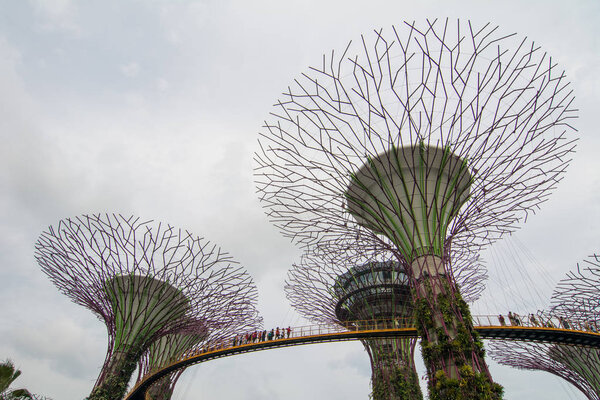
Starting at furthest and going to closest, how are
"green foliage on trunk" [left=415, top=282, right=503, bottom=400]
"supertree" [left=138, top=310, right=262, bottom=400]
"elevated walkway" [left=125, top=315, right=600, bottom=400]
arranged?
"supertree" [left=138, top=310, right=262, bottom=400] → "elevated walkway" [left=125, top=315, right=600, bottom=400] → "green foliage on trunk" [left=415, top=282, right=503, bottom=400]

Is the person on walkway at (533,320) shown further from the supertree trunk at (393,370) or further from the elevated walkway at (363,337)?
the supertree trunk at (393,370)

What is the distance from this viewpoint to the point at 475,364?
12.5 meters

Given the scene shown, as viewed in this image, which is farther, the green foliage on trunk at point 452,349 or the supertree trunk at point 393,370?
the supertree trunk at point 393,370

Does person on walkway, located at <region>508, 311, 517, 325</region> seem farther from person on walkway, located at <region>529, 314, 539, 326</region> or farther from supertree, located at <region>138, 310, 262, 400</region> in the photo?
supertree, located at <region>138, 310, 262, 400</region>

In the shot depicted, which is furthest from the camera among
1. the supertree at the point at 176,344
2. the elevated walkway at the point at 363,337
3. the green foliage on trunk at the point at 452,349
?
the supertree at the point at 176,344

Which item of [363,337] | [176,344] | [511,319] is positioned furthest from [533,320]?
[176,344]

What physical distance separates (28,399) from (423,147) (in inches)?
698

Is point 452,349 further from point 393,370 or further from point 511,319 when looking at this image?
point 393,370

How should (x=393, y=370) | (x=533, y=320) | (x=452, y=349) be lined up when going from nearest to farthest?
(x=452, y=349), (x=533, y=320), (x=393, y=370)

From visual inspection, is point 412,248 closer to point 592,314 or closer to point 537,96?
point 537,96

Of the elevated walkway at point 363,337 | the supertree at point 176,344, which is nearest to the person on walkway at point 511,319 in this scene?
the elevated walkway at point 363,337

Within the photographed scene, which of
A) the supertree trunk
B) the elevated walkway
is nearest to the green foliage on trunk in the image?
the elevated walkway

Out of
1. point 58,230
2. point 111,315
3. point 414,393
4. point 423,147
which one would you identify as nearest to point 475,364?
point 423,147

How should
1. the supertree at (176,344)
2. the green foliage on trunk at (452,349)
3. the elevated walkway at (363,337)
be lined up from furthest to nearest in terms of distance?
the supertree at (176,344)
the elevated walkway at (363,337)
the green foliage on trunk at (452,349)
